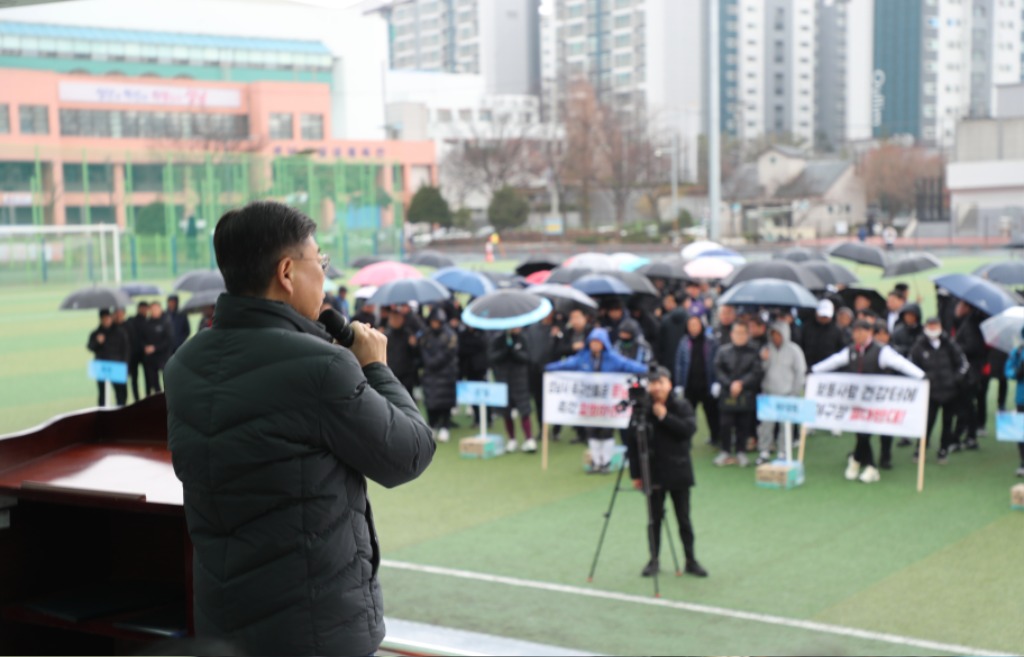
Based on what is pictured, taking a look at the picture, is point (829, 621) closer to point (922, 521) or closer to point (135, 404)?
point (922, 521)

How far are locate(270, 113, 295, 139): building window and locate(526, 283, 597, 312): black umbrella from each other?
1122 inches

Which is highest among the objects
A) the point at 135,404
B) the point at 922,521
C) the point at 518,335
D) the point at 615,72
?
the point at 615,72

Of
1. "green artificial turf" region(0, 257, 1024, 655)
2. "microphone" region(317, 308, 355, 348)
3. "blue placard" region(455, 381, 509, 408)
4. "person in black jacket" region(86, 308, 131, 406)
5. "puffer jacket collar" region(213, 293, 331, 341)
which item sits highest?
"puffer jacket collar" region(213, 293, 331, 341)

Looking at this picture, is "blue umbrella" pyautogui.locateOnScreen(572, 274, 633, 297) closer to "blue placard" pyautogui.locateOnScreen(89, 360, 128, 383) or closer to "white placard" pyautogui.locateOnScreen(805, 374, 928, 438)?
"white placard" pyautogui.locateOnScreen(805, 374, 928, 438)

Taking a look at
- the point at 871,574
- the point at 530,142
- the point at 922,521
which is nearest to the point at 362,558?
the point at 871,574

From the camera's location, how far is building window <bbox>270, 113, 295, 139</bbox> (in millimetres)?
40344

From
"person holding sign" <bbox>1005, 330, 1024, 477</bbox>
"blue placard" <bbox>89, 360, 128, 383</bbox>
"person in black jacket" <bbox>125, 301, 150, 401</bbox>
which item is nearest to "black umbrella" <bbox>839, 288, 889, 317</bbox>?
"person holding sign" <bbox>1005, 330, 1024, 477</bbox>

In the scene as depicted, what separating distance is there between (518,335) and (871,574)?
17.9 feet

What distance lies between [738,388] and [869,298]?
15.3 ft

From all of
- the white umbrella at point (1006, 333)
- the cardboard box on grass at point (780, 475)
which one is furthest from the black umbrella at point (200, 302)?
the white umbrella at point (1006, 333)

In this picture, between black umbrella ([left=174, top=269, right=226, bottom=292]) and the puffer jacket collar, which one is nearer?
the puffer jacket collar

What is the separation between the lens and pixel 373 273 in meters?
17.6

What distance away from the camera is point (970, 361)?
11727mm

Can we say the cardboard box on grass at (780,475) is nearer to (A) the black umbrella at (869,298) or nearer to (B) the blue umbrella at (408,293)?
(B) the blue umbrella at (408,293)
